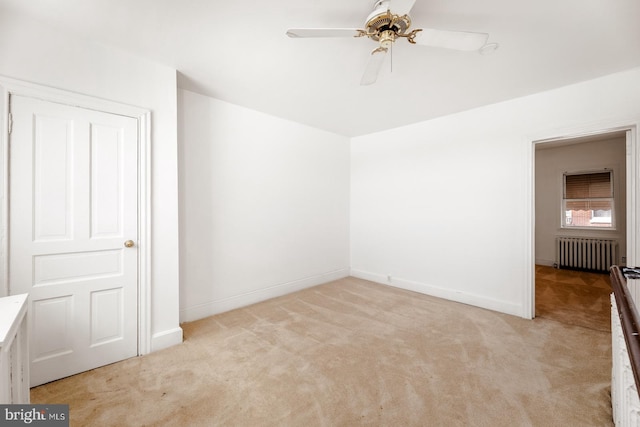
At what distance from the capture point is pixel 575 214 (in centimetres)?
563

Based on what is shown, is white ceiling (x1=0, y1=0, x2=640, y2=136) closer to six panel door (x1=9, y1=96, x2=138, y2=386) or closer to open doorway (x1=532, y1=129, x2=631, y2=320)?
six panel door (x1=9, y1=96, x2=138, y2=386)

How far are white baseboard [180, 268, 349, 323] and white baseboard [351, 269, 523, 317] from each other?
68 centimetres

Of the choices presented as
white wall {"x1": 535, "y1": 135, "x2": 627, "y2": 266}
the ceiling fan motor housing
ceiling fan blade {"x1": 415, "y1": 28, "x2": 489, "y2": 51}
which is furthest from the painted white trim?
white wall {"x1": 535, "y1": 135, "x2": 627, "y2": 266}

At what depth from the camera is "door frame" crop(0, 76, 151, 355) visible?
182 centimetres

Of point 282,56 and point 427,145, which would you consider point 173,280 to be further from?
point 427,145

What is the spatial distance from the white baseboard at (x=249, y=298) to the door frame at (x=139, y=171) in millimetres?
685

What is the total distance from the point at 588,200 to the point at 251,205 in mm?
6547

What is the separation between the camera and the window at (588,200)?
17.1 ft

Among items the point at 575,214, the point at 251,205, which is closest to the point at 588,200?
the point at 575,214

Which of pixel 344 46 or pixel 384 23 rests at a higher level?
pixel 344 46

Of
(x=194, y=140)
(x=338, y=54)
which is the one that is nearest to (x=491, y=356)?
(x=338, y=54)

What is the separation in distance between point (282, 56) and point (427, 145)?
255 cm

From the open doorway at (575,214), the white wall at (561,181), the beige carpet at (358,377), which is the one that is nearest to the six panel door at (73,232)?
the beige carpet at (358,377)

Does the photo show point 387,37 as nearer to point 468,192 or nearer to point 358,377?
point 358,377
